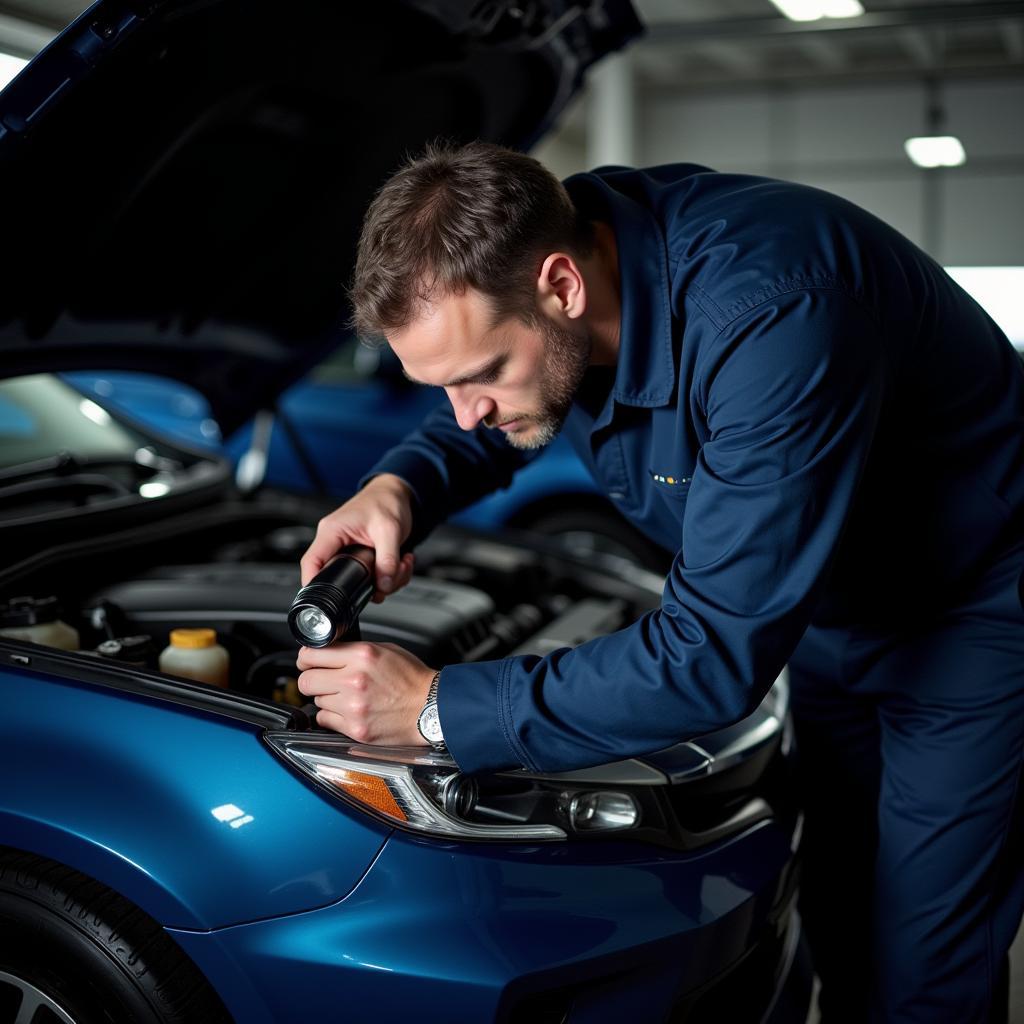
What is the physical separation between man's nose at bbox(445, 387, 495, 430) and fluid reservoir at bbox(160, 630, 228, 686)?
51 cm

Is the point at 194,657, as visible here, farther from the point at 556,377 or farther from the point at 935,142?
the point at 935,142

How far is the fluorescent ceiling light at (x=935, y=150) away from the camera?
28.6 feet

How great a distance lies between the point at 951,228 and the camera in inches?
347

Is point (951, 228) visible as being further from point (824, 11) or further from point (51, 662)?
point (51, 662)

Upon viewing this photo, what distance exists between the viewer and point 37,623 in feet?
5.33

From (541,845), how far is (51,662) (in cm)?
66

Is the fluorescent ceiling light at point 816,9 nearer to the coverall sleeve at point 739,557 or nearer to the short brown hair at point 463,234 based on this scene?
the short brown hair at point 463,234

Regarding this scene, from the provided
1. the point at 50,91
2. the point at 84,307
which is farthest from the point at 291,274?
the point at 50,91

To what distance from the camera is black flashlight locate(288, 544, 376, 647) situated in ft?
4.44

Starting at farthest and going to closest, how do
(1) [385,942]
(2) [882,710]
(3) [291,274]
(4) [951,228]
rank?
(4) [951,228]
(3) [291,274]
(2) [882,710]
(1) [385,942]

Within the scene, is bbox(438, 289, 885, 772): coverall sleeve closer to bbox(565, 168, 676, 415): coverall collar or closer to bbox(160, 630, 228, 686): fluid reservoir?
bbox(565, 168, 676, 415): coverall collar

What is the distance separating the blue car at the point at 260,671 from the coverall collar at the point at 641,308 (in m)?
0.51

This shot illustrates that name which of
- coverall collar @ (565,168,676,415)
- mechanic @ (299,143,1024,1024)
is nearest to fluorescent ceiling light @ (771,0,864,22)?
mechanic @ (299,143,1024,1024)

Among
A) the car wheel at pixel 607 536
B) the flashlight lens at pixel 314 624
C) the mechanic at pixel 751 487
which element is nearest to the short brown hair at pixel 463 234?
the mechanic at pixel 751 487
